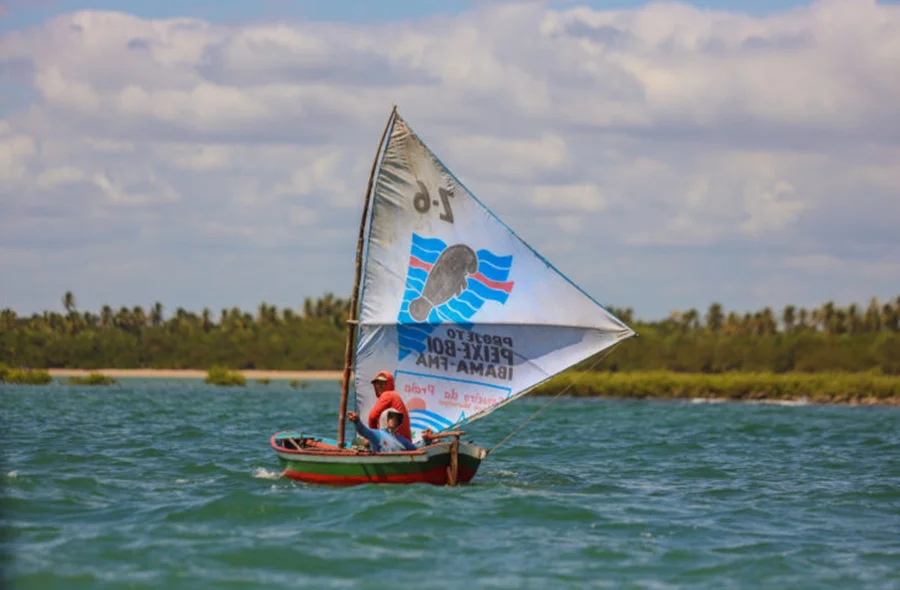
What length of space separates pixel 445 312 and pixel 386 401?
2.17 metres

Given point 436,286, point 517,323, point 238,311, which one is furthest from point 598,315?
point 238,311

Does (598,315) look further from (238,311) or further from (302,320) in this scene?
(238,311)

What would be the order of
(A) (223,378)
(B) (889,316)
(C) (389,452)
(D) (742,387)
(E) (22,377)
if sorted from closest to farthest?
(C) (389,452)
(D) (742,387)
(E) (22,377)
(A) (223,378)
(B) (889,316)

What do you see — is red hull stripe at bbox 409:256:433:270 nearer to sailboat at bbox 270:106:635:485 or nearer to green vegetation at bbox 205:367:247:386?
sailboat at bbox 270:106:635:485

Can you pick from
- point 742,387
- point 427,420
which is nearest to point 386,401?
point 427,420

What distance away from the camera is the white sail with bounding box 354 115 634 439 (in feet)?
83.8

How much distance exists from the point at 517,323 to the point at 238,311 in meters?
148

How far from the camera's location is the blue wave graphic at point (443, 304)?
25719 millimetres

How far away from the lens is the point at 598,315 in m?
25.2

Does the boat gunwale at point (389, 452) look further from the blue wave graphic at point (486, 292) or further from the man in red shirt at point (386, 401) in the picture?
the blue wave graphic at point (486, 292)

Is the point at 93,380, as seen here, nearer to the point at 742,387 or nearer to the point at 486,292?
the point at 742,387

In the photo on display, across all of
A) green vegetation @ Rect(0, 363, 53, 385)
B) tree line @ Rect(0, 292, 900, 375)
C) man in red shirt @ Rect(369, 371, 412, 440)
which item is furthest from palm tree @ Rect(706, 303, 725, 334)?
man in red shirt @ Rect(369, 371, 412, 440)

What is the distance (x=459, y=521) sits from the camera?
72.9ft

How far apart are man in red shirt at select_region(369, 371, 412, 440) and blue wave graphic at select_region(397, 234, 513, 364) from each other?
945mm
